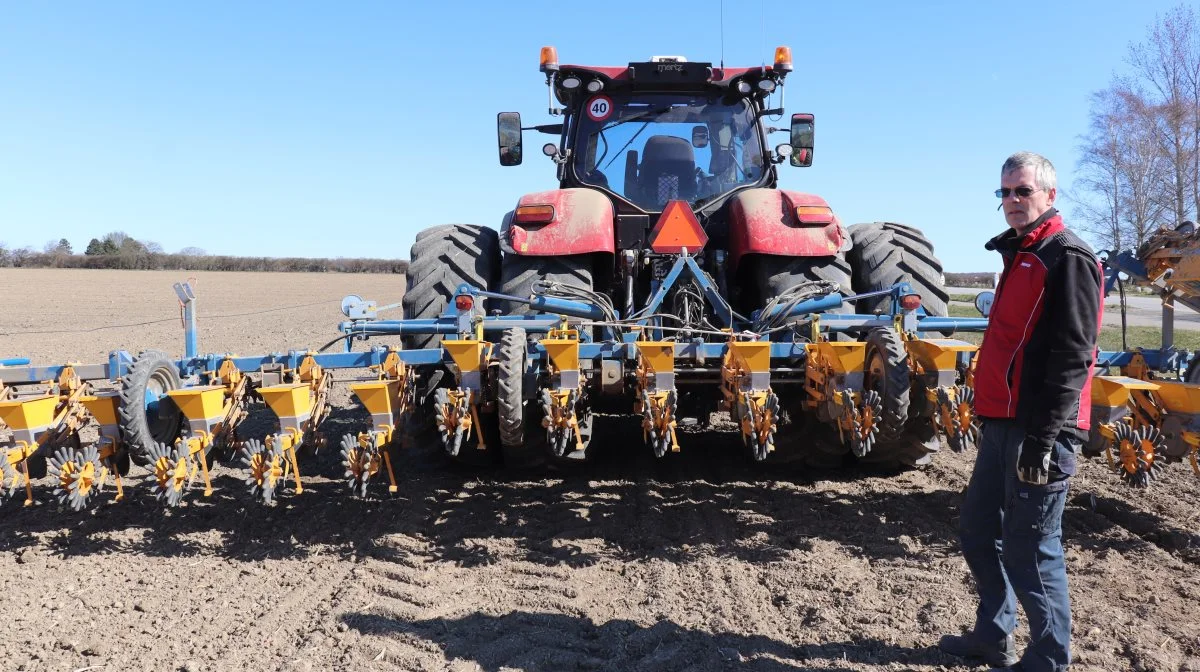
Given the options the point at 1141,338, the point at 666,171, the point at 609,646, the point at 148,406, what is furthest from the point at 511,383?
the point at 1141,338

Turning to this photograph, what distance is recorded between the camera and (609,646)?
2.68m

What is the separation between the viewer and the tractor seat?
5.07m

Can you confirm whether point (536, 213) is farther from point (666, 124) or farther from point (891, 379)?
point (891, 379)

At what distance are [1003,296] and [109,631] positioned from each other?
3.05 metres

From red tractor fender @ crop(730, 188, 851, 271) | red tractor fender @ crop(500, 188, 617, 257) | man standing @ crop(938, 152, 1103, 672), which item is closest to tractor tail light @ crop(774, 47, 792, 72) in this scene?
red tractor fender @ crop(730, 188, 851, 271)

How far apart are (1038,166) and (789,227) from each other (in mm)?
1965

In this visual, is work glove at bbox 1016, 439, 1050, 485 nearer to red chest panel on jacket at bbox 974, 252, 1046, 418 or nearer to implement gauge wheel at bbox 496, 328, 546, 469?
red chest panel on jacket at bbox 974, 252, 1046, 418

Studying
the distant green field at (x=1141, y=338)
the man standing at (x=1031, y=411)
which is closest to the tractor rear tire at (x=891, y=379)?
the man standing at (x=1031, y=411)

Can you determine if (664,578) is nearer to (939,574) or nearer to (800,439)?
(939,574)

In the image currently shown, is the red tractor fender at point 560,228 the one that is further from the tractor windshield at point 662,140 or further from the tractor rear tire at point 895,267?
the tractor rear tire at point 895,267

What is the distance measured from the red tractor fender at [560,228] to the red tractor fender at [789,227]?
713 millimetres

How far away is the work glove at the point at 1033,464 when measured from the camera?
2.26 meters

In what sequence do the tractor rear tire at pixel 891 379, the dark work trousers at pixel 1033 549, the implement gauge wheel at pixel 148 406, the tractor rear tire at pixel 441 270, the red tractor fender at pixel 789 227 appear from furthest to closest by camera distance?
the tractor rear tire at pixel 441 270 < the red tractor fender at pixel 789 227 < the implement gauge wheel at pixel 148 406 < the tractor rear tire at pixel 891 379 < the dark work trousers at pixel 1033 549

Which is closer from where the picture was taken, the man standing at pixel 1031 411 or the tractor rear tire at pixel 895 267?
the man standing at pixel 1031 411
